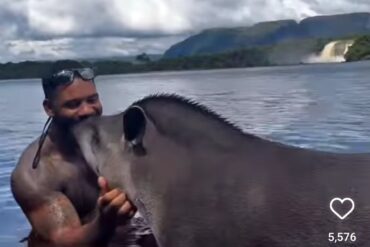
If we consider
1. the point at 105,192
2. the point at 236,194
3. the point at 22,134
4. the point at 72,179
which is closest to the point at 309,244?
the point at 236,194

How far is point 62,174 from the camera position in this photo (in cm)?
795

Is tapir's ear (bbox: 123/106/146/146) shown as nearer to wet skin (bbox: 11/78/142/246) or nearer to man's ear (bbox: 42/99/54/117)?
wet skin (bbox: 11/78/142/246)

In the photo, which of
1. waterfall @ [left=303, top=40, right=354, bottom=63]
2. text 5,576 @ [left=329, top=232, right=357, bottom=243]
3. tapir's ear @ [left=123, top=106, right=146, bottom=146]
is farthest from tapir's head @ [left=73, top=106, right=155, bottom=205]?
waterfall @ [left=303, top=40, right=354, bottom=63]

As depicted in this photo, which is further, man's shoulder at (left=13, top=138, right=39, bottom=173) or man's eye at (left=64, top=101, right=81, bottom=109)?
man's shoulder at (left=13, top=138, right=39, bottom=173)

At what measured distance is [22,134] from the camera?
2228 cm

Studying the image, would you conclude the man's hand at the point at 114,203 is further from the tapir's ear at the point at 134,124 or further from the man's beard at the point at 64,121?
the man's beard at the point at 64,121

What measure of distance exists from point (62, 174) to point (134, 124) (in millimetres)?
1727

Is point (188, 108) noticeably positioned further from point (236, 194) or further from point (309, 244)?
point (309, 244)

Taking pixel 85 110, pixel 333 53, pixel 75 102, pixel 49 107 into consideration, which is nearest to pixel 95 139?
pixel 85 110

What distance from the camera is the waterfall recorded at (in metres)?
92.9

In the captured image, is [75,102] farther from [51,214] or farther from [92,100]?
[51,214]

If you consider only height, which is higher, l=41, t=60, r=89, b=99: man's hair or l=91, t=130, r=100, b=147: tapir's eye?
l=41, t=60, r=89, b=99: man's hair

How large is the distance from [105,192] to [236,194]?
973mm

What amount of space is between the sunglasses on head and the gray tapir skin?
0.97 m
